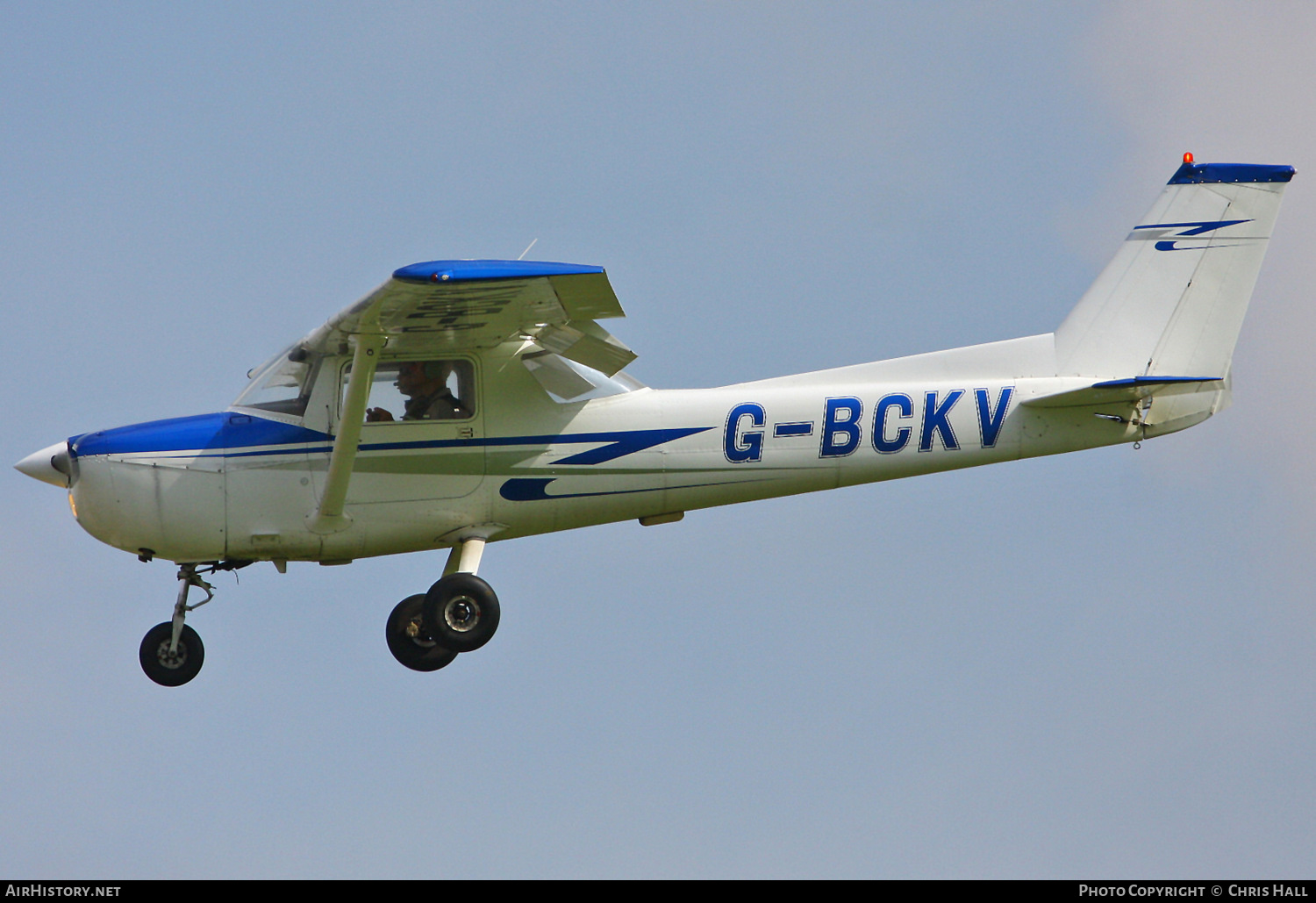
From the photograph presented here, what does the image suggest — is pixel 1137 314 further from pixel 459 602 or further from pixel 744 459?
pixel 459 602

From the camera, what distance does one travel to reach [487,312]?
11508 millimetres

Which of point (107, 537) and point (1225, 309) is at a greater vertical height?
point (1225, 309)

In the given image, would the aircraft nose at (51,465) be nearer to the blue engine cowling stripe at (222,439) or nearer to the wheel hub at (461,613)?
the blue engine cowling stripe at (222,439)

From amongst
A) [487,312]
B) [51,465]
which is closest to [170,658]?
[51,465]

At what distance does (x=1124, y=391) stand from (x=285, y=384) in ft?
21.2

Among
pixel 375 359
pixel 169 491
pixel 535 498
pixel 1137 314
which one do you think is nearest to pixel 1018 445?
pixel 1137 314

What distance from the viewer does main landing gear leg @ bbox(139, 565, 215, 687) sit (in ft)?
41.7

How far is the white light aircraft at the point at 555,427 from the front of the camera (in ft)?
40.1

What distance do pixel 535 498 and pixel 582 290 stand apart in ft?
7.17

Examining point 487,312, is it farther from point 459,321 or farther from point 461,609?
point 461,609

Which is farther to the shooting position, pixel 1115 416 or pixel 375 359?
pixel 1115 416

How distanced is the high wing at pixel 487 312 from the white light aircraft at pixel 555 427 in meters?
0.03

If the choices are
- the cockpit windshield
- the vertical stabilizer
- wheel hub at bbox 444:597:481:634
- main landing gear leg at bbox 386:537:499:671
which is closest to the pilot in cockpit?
the cockpit windshield

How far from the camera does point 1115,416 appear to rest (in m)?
13.0
